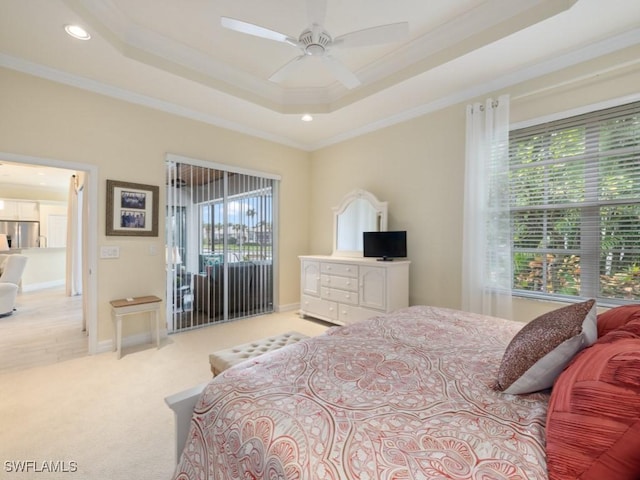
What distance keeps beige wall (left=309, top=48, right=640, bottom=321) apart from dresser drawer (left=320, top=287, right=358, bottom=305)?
0.76 meters

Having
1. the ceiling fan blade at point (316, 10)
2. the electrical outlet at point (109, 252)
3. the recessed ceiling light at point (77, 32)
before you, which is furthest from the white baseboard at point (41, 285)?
the ceiling fan blade at point (316, 10)

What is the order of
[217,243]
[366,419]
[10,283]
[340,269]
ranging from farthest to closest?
[10,283]
[217,243]
[340,269]
[366,419]

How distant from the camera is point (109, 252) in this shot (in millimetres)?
3293

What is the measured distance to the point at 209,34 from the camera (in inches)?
110

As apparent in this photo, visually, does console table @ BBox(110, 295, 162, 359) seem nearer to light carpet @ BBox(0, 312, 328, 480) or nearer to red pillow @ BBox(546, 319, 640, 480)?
light carpet @ BBox(0, 312, 328, 480)

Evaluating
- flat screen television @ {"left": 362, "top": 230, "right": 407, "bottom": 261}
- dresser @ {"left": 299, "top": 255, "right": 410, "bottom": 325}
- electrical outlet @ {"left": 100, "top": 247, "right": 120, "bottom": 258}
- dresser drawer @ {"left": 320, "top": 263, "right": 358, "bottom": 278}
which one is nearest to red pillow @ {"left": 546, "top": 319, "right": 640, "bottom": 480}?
dresser @ {"left": 299, "top": 255, "right": 410, "bottom": 325}

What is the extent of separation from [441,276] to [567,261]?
1.18m

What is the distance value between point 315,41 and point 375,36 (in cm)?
45

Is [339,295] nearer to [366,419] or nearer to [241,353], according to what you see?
[241,353]

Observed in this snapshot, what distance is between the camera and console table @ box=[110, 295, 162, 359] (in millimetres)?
3088

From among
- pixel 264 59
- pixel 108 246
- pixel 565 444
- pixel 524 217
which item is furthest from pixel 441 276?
pixel 108 246

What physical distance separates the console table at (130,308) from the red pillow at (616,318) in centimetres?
370

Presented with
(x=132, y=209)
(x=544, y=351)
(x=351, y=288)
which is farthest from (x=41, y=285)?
(x=544, y=351)

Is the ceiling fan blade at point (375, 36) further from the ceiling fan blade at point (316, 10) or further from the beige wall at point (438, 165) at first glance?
the beige wall at point (438, 165)
